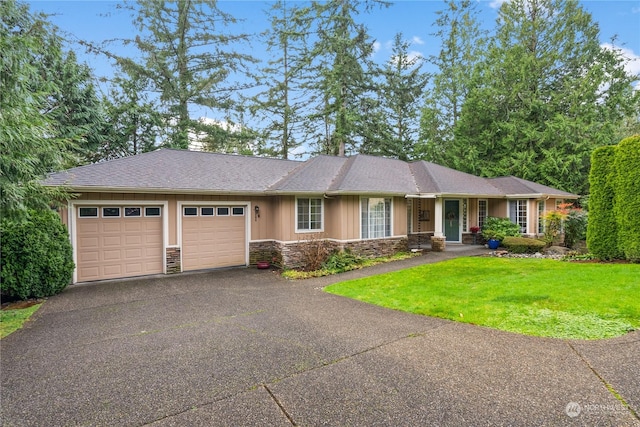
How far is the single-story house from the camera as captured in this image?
350 inches

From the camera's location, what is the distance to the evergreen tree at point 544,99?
17797 millimetres

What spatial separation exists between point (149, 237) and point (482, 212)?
15.1 metres

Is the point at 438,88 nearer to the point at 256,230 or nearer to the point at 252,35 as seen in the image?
the point at 252,35

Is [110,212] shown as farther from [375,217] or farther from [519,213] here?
[519,213]

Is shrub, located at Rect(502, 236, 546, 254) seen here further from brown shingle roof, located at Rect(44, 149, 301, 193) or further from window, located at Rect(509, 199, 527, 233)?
brown shingle roof, located at Rect(44, 149, 301, 193)

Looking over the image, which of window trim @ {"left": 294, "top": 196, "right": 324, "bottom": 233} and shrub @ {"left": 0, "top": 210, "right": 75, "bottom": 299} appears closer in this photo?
shrub @ {"left": 0, "top": 210, "right": 75, "bottom": 299}

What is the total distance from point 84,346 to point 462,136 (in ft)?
73.8

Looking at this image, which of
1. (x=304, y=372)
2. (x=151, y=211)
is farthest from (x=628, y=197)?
(x=151, y=211)

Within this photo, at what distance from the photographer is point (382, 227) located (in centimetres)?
1249

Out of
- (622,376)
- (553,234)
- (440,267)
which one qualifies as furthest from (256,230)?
(553,234)

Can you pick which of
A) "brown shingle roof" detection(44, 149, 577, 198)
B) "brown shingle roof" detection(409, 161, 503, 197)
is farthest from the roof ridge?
"brown shingle roof" detection(409, 161, 503, 197)

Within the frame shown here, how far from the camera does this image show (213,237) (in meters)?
10.7

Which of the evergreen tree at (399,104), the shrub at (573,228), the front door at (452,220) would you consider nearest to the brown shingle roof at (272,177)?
the front door at (452,220)

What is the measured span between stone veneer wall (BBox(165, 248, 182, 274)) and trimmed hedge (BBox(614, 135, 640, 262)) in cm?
1364
